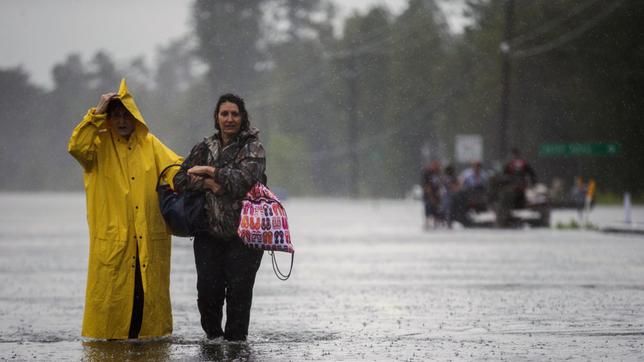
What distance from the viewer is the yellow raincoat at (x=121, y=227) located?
882 centimetres

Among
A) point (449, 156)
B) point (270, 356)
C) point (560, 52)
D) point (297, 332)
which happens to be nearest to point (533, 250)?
point (297, 332)

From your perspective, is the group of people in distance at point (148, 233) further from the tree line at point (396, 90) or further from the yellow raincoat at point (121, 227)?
the tree line at point (396, 90)

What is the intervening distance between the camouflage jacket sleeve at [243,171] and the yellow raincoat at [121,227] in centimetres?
56

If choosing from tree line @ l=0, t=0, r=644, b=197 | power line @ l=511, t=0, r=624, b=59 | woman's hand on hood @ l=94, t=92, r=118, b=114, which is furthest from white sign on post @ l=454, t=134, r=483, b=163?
woman's hand on hood @ l=94, t=92, r=118, b=114

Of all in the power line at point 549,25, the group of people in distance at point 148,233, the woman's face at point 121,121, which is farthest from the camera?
the power line at point 549,25

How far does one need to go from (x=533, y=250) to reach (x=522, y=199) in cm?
1115

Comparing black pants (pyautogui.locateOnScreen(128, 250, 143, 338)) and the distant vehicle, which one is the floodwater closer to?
black pants (pyautogui.locateOnScreen(128, 250, 143, 338))

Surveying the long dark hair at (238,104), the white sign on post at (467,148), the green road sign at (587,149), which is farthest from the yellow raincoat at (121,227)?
the white sign on post at (467,148)

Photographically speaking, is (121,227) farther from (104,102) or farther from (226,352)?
(226,352)

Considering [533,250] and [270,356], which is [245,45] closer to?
[533,250]

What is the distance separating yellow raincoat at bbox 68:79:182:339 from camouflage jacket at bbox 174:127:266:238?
0.32m

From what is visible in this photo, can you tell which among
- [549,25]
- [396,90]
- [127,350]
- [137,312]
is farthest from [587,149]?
[396,90]

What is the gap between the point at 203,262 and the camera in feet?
29.0

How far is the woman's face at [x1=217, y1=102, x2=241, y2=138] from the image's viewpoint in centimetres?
878
